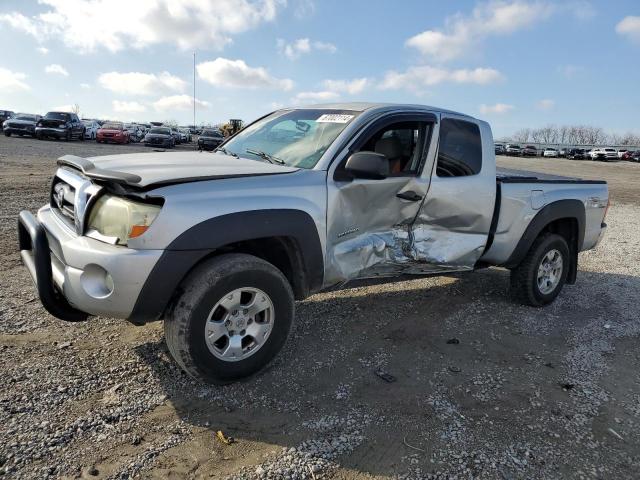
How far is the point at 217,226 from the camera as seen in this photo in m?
2.86

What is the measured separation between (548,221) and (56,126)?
28914 millimetres

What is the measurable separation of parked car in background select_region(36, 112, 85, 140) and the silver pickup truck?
2712 centimetres

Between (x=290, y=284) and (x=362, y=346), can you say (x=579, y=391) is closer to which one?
(x=362, y=346)

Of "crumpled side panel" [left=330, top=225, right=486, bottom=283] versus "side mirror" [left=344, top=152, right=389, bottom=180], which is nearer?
"side mirror" [left=344, top=152, right=389, bottom=180]

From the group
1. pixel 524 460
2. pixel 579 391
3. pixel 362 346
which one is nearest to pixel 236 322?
pixel 362 346

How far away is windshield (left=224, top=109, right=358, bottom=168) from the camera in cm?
363

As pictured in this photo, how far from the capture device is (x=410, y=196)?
3896mm

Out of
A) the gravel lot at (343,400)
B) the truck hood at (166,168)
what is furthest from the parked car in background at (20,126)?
the truck hood at (166,168)

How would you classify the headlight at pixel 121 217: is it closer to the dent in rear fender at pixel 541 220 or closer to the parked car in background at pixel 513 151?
the dent in rear fender at pixel 541 220

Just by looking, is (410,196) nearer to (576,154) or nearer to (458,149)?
(458,149)

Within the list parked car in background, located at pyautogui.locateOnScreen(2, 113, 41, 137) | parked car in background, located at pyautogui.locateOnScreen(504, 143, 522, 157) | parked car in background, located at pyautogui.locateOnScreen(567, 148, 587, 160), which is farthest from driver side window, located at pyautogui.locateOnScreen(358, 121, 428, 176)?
parked car in background, located at pyautogui.locateOnScreen(567, 148, 587, 160)

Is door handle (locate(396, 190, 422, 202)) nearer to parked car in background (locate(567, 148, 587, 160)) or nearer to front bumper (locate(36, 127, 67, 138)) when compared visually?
front bumper (locate(36, 127, 67, 138))

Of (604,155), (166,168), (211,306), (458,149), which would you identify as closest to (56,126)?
(166,168)

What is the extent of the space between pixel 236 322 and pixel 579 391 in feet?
8.16
